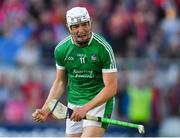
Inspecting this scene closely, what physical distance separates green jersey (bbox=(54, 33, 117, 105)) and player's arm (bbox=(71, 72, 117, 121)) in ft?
0.30

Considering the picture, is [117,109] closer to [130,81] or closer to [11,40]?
[130,81]

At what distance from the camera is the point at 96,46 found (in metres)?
Result: 9.78

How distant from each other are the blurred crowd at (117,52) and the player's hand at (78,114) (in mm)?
5347

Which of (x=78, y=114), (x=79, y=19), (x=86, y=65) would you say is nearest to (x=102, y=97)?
(x=78, y=114)

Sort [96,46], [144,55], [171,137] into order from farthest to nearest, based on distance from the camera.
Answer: [144,55] → [171,137] → [96,46]

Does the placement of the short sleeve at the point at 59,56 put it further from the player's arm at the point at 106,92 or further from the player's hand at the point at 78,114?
the player's hand at the point at 78,114

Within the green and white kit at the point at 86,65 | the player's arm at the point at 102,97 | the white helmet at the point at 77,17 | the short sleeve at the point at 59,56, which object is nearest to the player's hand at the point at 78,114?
the player's arm at the point at 102,97

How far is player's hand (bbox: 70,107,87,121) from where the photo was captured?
943cm

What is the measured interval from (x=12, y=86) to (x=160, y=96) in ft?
8.64

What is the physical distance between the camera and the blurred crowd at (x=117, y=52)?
14.8 metres

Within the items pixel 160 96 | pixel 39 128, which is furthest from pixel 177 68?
pixel 39 128

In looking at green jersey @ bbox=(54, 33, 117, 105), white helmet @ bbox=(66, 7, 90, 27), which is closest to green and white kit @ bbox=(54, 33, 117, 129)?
green jersey @ bbox=(54, 33, 117, 105)

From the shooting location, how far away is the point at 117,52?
1563 cm

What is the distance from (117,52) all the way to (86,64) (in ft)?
19.0
